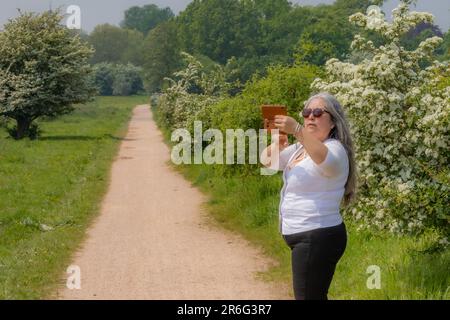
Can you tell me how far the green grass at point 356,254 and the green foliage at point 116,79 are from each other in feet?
264

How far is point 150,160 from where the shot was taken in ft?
75.7

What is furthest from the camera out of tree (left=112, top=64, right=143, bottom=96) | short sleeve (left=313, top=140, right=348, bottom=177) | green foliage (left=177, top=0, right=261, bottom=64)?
tree (left=112, top=64, right=143, bottom=96)

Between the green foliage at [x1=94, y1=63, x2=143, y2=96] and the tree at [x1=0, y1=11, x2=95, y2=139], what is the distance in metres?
61.1

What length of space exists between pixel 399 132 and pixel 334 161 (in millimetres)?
2950

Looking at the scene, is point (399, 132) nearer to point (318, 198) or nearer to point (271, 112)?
point (318, 198)

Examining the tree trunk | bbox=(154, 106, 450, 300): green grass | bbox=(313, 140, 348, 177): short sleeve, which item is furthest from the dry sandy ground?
the tree trunk

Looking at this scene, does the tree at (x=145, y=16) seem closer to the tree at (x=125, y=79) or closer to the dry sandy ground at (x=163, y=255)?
the tree at (x=125, y=79)

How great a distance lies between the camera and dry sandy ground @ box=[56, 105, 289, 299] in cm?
789

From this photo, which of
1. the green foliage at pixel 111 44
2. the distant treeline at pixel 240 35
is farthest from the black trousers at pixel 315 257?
the green foliage at pixel 111 44

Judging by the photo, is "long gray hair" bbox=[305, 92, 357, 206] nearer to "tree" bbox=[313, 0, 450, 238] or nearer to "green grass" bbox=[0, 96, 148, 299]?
"tree" bbox=[313, 0, 450, 238]

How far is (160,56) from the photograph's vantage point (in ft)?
245

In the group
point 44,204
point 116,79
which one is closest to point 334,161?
point 44,204
